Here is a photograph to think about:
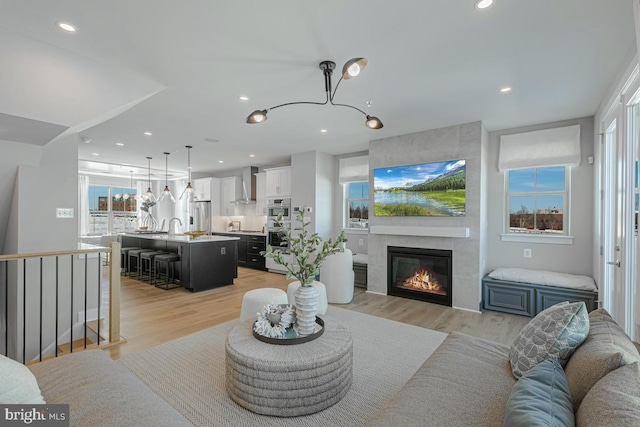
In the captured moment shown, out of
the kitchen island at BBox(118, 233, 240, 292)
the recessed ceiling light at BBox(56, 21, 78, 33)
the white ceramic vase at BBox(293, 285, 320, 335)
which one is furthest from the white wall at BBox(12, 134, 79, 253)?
the white ceramic vase at BBox(293, 285, 320, 335)

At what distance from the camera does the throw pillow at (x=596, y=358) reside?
1.13 metres

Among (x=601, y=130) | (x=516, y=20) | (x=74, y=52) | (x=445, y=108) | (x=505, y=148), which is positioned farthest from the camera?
(x=505, y=148)

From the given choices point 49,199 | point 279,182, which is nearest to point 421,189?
point 279,182

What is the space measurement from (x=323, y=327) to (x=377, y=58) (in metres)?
2.26

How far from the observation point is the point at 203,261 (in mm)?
5398

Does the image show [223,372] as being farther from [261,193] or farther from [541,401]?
[261,193]

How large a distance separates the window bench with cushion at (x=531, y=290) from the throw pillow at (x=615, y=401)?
3.26m

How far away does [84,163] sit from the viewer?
7.74m

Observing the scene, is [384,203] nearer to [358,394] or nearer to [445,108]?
[445,108]

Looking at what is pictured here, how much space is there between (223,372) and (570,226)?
4741 mm

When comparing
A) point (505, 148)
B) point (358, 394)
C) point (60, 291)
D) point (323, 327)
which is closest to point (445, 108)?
point (505, 148)

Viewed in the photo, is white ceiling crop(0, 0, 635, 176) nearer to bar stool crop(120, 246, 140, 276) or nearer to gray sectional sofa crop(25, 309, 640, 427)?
gray sectional sofa crop(25, 309, 640, 427)

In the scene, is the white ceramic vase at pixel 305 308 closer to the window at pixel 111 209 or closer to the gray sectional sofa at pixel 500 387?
the gray sectional sofa at pixel 500 387

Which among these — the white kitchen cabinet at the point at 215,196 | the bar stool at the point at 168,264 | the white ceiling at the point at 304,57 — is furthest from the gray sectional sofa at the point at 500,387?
the white kitchen cabinet at the point at 215,196
